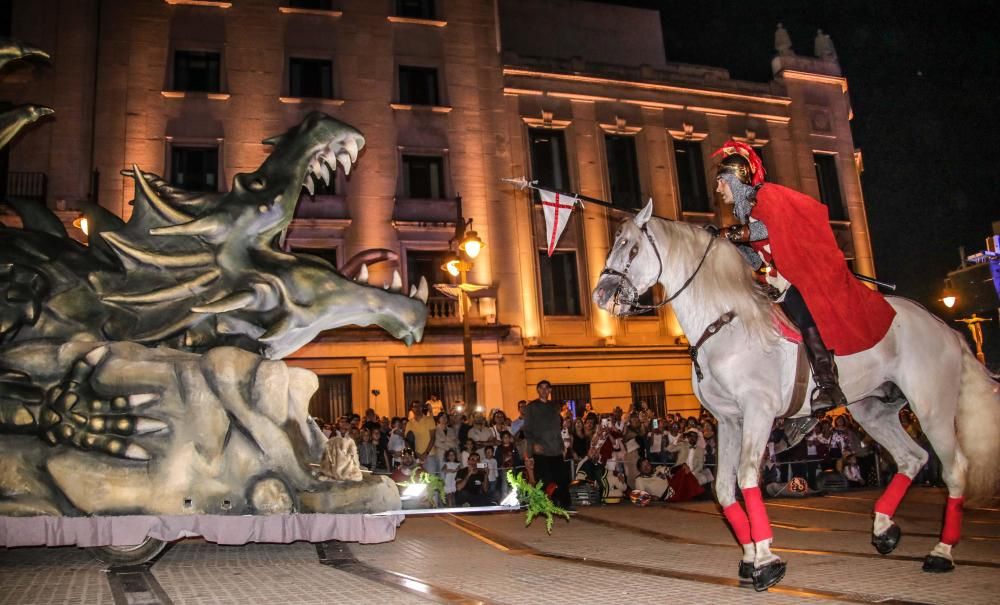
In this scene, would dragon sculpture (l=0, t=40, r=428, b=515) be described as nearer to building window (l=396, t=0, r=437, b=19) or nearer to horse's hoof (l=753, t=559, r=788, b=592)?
horse's hoof (l=753, t=559, r=788, b=592)

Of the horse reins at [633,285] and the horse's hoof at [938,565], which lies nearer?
the horse's hoof at [938,565]

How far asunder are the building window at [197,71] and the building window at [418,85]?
5.65m

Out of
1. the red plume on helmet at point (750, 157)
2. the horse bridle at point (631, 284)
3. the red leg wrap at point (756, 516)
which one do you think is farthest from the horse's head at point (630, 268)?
the red leg wrap at point (756, 516)

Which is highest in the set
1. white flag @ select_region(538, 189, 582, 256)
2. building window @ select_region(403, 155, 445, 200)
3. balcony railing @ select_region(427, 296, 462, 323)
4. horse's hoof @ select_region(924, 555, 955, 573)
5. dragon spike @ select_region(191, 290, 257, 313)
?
building window @ select_region(403, 155, 445, 200)

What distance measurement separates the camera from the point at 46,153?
795 inches

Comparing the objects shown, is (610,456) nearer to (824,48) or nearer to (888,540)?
(888,540)

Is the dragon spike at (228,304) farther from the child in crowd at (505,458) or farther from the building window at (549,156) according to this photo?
the building window at (549,156)

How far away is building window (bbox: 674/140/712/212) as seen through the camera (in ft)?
84.4

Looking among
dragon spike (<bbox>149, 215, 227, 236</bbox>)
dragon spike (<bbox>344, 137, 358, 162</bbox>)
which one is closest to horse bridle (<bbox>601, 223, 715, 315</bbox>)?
dragon spike (<bbox>344, 137, 358, 162</bbox>)

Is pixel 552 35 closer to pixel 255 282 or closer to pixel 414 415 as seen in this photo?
pixel 414 415

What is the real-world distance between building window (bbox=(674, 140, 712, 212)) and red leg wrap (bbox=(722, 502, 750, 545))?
71.0 feet

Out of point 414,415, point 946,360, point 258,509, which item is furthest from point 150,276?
point 414,415

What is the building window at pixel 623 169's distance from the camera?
24.9m

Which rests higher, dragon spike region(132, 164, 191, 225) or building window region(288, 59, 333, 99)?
building window region(288, 59, 333, 99)
